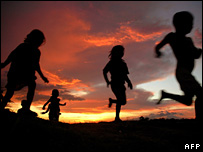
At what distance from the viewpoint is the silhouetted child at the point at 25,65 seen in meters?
4.45

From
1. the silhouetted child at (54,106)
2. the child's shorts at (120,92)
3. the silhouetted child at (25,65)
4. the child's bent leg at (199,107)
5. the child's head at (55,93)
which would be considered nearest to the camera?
the child's bent leg at (199,107)

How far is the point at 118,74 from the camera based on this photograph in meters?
6.48

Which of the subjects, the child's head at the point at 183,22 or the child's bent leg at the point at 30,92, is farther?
the child's bent leg at the point at 30,92

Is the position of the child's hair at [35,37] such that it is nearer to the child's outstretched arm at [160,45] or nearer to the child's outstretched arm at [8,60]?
the child's outstretched arm at [8,60]

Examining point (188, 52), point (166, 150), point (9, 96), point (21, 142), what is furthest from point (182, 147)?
point (9, 96)

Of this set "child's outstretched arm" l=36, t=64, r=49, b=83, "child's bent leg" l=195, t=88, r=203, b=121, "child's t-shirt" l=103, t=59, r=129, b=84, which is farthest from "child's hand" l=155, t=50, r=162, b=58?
"child's outstretched arm" l=36, t=64, r=49, b=83

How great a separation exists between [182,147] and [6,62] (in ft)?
16.1

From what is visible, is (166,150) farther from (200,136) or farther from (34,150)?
(34,150)

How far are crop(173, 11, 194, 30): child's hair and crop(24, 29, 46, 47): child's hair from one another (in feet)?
13.2

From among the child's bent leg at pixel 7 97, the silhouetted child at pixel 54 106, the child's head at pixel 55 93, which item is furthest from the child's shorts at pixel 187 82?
the child's head at pixel 55 93

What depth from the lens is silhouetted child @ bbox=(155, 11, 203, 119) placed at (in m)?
4.07

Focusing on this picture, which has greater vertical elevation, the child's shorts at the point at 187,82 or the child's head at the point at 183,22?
the child's head at the point at 183,22

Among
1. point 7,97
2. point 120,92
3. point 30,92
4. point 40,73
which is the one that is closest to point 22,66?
point 40,73

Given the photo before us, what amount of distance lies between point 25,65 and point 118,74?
3.50 metres
